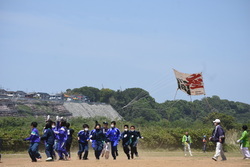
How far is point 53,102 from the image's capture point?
7394cm

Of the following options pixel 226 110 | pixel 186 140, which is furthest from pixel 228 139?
pixel 226 110

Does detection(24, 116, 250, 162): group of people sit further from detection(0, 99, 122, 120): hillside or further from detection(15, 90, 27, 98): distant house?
detection(15, 90, 27, 98): distant house

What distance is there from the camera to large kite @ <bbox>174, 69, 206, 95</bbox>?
40919 mm

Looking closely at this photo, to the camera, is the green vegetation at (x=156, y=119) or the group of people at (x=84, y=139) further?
the green vegetation at (x=156, y=119)

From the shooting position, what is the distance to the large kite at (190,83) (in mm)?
40919

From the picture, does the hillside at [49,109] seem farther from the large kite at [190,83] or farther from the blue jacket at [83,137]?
the blue jacket at [83,137]

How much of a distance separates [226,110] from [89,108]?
4832 cm

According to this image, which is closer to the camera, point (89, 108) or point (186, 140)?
point (186, 140)

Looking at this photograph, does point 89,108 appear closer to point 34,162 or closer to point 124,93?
point 124,93

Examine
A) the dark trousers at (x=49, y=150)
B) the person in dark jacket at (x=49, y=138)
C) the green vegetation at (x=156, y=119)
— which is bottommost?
the dark trousers at (x=49, y=150)

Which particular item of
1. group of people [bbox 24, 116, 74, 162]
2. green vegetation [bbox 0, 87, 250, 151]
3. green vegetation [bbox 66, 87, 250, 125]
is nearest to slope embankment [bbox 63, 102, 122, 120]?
green vegetation [bbox 0, 87, 250, 151]

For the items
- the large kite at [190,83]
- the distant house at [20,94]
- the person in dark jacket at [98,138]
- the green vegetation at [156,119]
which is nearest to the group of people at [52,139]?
the person in dark jacket at [98,138]

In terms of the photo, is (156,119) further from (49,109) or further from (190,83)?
(190,83)

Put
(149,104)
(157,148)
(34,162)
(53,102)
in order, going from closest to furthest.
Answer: (34,162) < (157,148) < (53,102) < (149,104)
